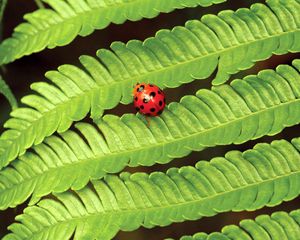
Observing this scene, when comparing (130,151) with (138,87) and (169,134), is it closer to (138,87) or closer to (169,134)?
(169,134)

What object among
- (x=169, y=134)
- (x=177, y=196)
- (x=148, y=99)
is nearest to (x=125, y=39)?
(x=148, y=99)

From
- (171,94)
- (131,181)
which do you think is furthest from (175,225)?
(131,181)

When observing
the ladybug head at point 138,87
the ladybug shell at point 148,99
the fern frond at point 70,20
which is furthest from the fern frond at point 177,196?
the fern frond at point 70,20

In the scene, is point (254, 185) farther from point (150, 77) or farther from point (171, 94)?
point (171, 94)

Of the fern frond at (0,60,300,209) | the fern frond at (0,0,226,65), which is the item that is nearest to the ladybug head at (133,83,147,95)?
the fern frond at (0,60,300,209)

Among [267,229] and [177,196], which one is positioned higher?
[177,196]

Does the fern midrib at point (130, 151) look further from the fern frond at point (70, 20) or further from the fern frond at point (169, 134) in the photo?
the fern frond at point (70, 20)
